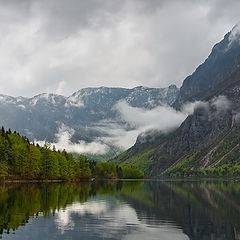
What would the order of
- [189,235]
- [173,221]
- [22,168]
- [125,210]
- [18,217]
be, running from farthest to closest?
1. [22,168]
2. [125,210]
3. [173,221]
4. [18,217]
5. [189,235]

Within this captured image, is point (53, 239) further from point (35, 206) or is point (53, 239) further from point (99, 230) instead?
point (35, 206)

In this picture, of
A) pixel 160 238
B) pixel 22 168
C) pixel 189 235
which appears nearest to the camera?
pixel 160 238

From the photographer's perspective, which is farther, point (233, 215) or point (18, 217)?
point (233, 215)

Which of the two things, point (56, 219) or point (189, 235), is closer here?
point (189, 235)

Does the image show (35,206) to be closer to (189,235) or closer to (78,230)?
(78,230)

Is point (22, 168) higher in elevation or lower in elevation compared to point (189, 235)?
higher

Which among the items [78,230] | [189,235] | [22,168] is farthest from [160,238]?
[22,168]

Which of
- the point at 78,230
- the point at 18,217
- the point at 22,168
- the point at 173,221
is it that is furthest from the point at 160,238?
the point at 22,168

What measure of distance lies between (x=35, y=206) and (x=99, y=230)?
26649 millimetres

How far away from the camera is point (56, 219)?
63.5 m

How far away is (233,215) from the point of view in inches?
3027

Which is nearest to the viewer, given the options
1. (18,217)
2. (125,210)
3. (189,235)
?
(189,235)

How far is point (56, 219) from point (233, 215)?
1143 inches

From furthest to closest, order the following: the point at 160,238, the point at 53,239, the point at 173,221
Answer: the point at 173,221 → the point at 160,238 → the point at 53,239
